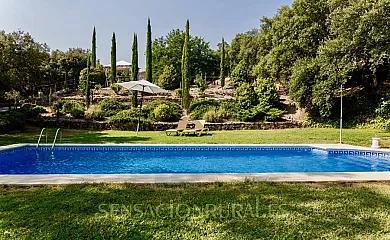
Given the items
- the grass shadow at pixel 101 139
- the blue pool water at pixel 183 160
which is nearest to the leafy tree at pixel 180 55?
the grass shadow at pixel 101 139

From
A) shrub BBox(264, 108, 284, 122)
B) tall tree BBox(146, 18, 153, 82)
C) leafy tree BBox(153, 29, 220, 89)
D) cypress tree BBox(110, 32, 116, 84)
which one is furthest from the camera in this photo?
leafy tree BBox(153, 29, 220, 89)

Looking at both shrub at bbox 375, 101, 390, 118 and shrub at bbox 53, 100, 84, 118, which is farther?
shrub at bbox 53, 100, 84, 118

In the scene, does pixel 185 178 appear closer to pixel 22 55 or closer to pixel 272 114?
pixel 272 114

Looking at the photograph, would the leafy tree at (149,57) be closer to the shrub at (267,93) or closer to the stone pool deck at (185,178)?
the shrub at (267,93)

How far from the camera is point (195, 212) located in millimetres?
3633

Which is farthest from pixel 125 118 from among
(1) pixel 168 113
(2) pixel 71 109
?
(2) pixel 71 109

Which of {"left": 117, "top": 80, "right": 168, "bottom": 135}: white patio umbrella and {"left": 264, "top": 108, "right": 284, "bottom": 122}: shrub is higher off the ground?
{"left": 117, "top": 80, "right": 168, "bottom": 135}: white patio umbrella

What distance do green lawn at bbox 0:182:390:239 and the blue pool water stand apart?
11.1ft

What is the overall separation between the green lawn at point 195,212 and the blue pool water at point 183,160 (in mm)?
3375

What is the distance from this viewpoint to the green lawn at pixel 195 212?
10.0 ft

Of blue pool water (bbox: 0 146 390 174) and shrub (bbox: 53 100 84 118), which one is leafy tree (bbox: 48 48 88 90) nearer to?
shrub (bbox: 53 100 84 118)

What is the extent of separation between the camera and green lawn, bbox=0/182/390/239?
3.06m

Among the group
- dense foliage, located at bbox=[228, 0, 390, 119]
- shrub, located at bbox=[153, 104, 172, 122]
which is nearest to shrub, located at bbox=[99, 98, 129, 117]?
shrub, located at bbox=[153, 104, 172, 122]

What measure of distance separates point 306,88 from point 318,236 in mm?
15278
